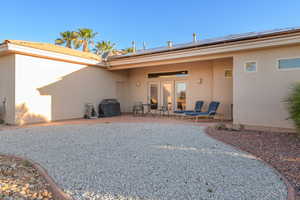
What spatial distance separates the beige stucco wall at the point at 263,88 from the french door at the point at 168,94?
12.5 ft

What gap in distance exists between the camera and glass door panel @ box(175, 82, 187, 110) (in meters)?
10.5

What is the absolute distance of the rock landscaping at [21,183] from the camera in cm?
222

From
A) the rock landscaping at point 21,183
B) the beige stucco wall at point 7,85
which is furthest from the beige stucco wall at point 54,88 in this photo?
the rock landscaping at point 21,183

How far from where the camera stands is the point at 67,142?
481cm

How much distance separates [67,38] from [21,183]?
21.4 m

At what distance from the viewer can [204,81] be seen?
9.76m

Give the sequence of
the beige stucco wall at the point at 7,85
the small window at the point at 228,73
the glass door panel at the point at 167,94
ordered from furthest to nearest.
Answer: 1. the glass door panel at the point at 167,94
2. the small window at the point at 228,73
3. the beige stucco wall at the point at 7,85

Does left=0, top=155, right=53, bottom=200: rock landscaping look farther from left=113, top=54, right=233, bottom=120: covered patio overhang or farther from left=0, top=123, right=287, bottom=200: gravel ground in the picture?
left=113, top=54, right=233, bottom=120: covered patio overhang

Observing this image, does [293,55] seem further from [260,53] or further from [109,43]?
[109,43]

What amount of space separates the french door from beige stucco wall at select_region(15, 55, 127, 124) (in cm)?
293

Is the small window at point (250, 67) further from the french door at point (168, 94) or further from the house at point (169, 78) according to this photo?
the french door at point (168, 94)

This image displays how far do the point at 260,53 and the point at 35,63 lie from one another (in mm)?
9136

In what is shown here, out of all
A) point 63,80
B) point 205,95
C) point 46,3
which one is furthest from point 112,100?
point 46,3

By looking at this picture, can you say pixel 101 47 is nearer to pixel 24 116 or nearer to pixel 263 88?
pixel 24 116
